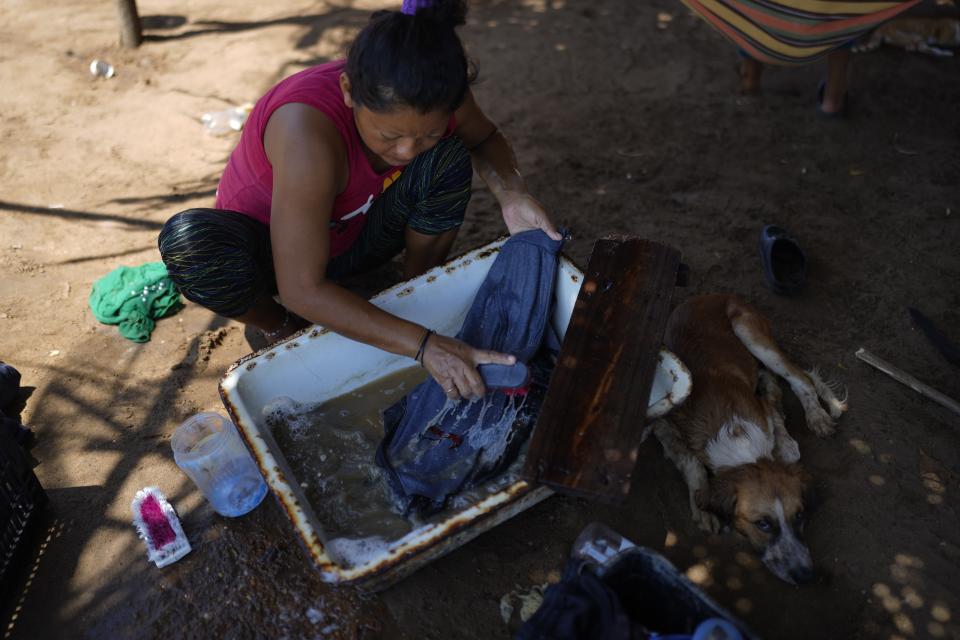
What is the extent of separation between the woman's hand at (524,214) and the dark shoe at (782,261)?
1.34 metres

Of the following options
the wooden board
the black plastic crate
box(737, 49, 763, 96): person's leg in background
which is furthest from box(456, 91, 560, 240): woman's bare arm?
box(737, 49, 763, 96): person's leg in background

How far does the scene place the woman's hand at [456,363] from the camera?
7.07 feet

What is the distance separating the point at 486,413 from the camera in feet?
7.77

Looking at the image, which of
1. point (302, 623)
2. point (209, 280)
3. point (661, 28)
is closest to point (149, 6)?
point (661, 28)

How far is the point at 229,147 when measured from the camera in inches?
174

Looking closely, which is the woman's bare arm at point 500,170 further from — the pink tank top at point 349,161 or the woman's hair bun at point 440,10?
the woman's hair bun at point 440,10

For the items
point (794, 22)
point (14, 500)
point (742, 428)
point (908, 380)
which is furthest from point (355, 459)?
point (794, 22)

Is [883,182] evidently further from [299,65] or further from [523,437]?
[299,65]

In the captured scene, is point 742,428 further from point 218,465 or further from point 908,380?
point 218,465

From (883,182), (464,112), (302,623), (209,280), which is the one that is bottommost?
(302,623)

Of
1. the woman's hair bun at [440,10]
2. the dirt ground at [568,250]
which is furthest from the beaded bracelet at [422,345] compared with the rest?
the woman's hair bun at [440,10]

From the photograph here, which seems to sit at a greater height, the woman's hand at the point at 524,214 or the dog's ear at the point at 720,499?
the woman's hand at the point at 524,214

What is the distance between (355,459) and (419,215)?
3.32 ft

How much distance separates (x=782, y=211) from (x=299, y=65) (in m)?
3.64
